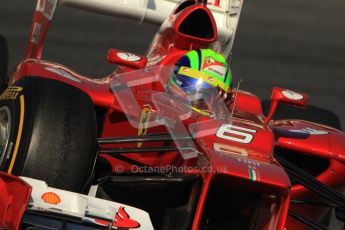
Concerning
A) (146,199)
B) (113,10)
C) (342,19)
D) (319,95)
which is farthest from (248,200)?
(342,19)

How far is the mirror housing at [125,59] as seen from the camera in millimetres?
5906

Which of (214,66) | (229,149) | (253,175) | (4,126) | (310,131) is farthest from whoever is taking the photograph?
(310,131)

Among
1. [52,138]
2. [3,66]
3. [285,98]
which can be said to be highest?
[285,98]

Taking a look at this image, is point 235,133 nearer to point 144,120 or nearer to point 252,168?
point 252,168

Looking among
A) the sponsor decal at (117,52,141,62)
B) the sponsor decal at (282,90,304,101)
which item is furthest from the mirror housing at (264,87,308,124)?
the sponsor decal at (117,52,141,62)

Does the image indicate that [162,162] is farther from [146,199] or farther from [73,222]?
[73,222]

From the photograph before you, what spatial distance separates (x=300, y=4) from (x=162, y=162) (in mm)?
5252

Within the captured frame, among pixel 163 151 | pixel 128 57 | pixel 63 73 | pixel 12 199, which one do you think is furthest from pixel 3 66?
pixel 12 199

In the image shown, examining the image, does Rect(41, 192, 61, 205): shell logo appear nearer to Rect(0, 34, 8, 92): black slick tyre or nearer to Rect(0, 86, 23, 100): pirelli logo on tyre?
Rect(0, 86, 23, 100): pirelli logo on tyre

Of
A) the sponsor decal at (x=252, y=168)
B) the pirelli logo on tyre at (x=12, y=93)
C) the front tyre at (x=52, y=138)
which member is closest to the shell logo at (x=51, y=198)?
the front tyre at (x=52, y=138)

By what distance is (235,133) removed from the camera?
5.25 metres

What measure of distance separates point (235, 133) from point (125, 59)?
1030 mm

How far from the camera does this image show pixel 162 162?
18.4 ft

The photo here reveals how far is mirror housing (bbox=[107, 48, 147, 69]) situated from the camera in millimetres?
5906
